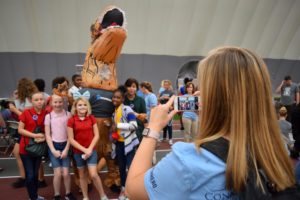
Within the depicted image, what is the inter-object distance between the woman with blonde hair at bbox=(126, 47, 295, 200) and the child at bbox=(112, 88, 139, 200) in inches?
119

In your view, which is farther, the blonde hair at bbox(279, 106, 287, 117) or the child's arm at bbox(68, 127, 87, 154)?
the blonde hair at bbox(279, 106, 287, 117)

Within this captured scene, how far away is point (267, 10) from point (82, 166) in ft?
44.4

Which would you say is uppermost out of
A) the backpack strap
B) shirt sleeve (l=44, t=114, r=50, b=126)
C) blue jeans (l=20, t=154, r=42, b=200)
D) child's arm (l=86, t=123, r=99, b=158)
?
the backpack strap

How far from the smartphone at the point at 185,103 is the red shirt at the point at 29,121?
9.83ft

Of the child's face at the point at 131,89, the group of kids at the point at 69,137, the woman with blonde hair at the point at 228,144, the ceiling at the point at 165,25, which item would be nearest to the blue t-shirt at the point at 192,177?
the woman with blonde hair at the point at 228,144

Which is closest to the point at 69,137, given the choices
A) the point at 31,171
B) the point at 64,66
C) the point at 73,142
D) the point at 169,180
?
the point at 73,142

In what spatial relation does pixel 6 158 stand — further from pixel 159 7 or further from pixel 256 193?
pixel 159 7

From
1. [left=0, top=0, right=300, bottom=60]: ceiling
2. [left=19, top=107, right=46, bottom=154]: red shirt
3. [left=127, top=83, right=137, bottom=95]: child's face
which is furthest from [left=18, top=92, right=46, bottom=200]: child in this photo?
[left=0, top=0, right=300, bottom=60]: ceiling

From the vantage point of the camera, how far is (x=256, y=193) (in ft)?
3.07

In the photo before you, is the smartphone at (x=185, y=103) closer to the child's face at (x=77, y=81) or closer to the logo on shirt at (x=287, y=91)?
the child's face at (x=77, y=81)

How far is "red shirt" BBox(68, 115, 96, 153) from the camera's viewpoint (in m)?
3.98

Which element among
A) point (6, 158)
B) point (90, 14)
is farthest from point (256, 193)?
point (90, 14)

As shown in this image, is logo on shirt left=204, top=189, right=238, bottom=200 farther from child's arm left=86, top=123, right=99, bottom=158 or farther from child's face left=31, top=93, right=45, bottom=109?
child's face left=31, top=93, right=45, bottom=109

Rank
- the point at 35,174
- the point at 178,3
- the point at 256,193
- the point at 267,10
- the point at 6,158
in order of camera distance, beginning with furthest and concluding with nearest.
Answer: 1. the point at 267,10
2. the point at 178,3
3. the point at 6,158
4. the point at 35,174
5. the point at 256,193
